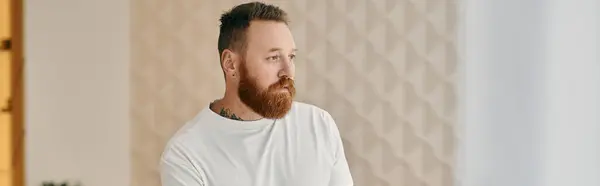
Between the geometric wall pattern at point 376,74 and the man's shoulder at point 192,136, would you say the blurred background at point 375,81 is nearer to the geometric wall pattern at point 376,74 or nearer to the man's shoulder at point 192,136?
the geometric wall pattern at point 376,74

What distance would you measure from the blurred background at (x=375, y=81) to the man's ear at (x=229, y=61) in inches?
16.4

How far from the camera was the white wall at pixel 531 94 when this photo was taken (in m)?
1.67

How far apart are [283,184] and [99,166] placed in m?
1.00

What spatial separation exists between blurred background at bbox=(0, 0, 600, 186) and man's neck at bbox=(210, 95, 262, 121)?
1.25 feet

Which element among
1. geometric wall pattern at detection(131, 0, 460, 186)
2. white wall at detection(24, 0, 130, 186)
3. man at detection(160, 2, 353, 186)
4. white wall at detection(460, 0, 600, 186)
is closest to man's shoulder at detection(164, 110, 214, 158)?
man at detection(160, 2, 353, 186)

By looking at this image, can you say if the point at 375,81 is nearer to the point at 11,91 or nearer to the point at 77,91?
the point at 77,91

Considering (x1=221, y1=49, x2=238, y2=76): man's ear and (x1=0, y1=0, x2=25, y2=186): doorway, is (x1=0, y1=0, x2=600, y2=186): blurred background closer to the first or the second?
(x1=0, y1=0, x2=25, y2=186): doorway

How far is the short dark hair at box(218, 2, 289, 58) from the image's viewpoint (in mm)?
1512

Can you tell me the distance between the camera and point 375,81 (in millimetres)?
1833

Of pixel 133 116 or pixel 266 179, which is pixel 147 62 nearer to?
pixel 133 116

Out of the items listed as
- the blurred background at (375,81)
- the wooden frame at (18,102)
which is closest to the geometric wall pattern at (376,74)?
the blurred background at (375,81)

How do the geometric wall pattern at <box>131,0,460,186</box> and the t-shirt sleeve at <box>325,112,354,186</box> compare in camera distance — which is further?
the geometric wall pattern at <box>131,0,460,186</box>

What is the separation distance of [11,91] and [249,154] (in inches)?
46.3

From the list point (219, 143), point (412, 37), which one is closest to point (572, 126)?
point (412, 37)
